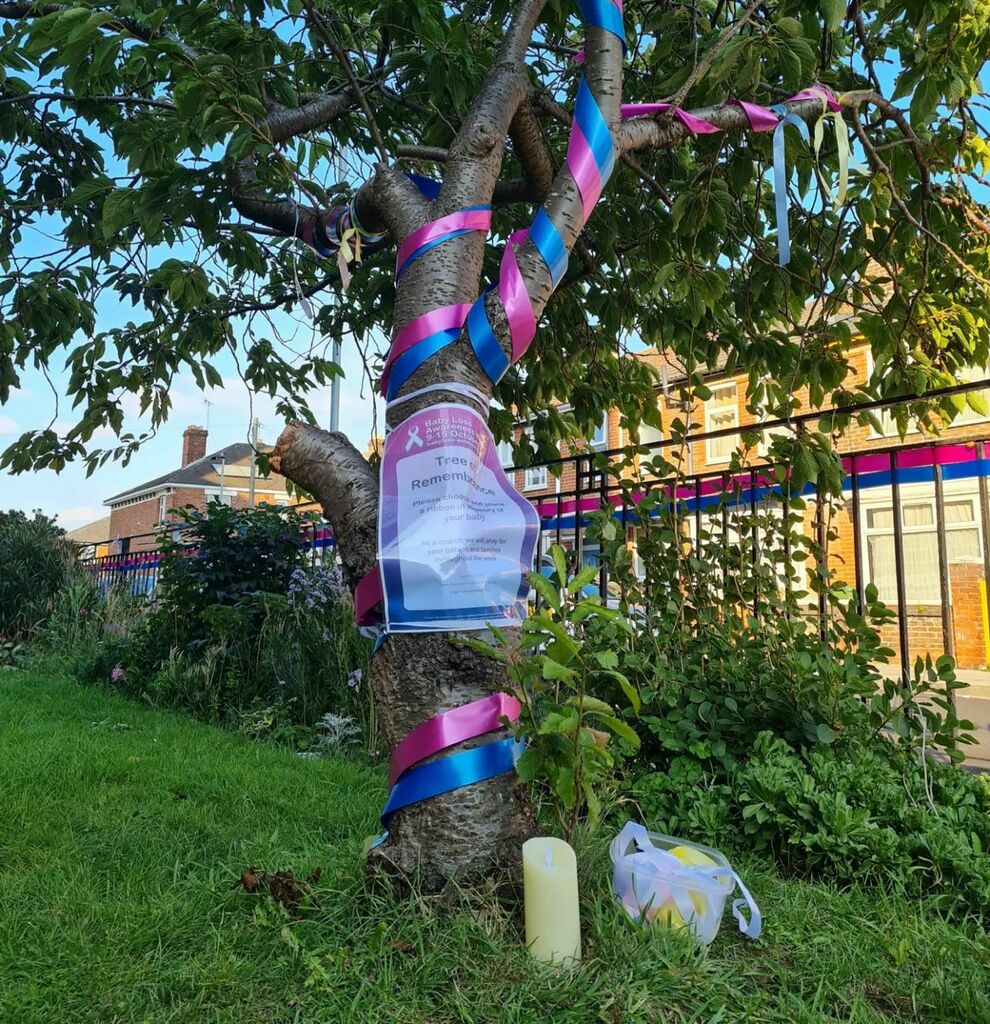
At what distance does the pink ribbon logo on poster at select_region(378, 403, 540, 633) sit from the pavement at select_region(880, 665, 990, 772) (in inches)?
239

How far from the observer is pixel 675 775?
2799 millimetres

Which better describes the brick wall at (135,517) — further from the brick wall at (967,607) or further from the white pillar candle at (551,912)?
the white pillar candle at (551,912)

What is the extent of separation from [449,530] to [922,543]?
43.8ft

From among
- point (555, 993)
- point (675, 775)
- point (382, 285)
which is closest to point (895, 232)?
point (382, 285)

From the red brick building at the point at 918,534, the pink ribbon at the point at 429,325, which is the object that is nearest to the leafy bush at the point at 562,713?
the pink ribbon at the point at 429,325

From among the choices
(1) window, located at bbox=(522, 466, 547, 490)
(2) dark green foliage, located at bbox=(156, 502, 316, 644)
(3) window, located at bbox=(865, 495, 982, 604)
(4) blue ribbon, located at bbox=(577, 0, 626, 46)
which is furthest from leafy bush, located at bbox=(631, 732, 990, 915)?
(1) window, located at bbox=(522, 466, 547, 490)

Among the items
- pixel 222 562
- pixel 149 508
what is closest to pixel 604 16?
pixel 222 562

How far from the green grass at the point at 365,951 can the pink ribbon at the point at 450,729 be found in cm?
33

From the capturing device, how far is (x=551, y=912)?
158 centimetres

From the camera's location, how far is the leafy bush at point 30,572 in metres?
10.4

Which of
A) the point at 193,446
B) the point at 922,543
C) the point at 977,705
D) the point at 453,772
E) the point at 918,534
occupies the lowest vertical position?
the point at 977,705

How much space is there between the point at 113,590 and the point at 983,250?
1084cm

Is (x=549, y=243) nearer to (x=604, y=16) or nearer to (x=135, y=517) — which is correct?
(x=604, y=16)

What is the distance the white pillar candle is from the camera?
1.58 metres
